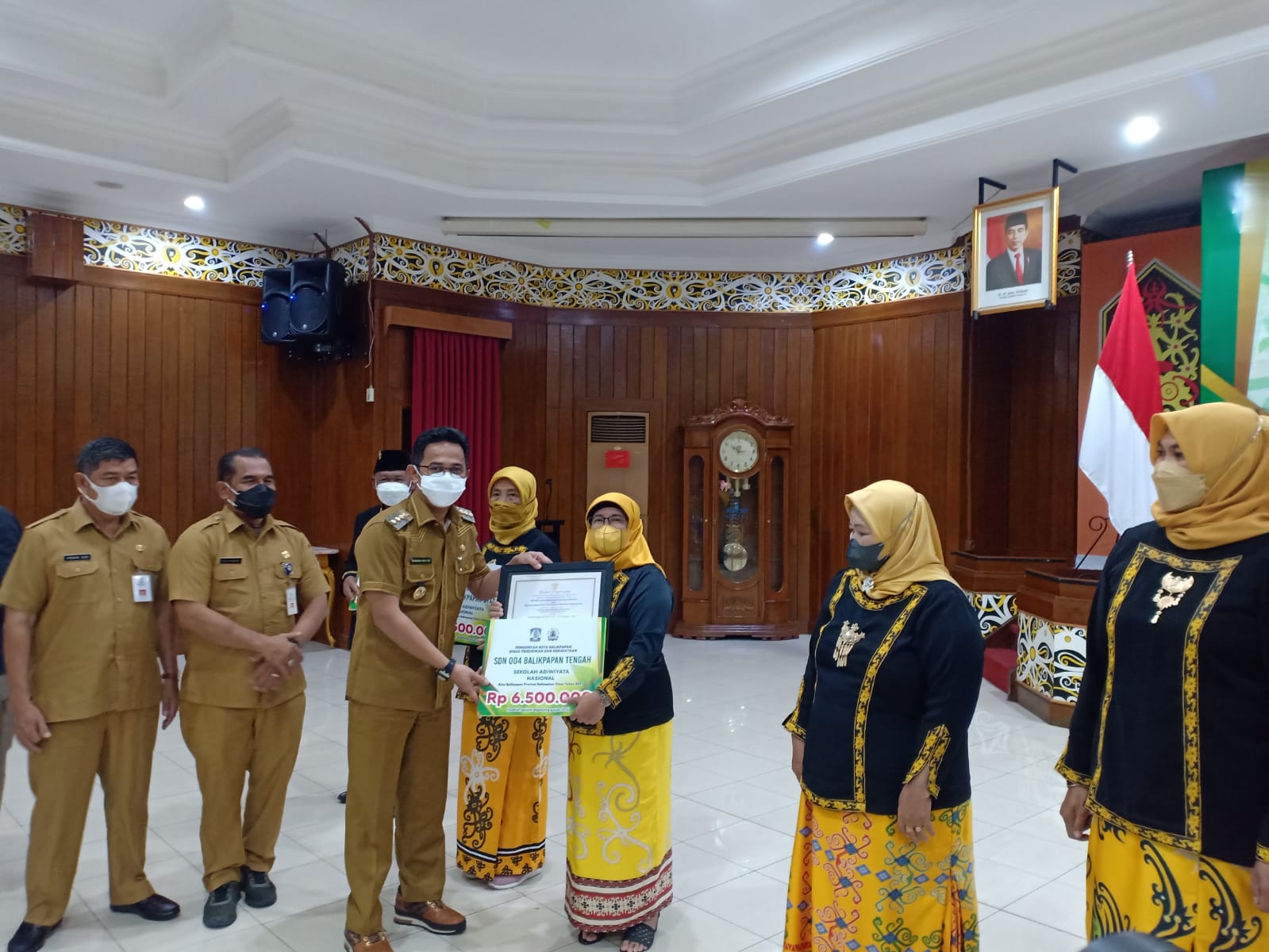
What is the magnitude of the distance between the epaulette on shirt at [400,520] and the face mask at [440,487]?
0.08 metres

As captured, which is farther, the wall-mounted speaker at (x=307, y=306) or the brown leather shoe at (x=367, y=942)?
the wall-mounted speaker at (x=307, y=306)

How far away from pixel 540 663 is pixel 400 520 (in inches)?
22.4

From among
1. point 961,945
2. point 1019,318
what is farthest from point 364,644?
point 1019,318

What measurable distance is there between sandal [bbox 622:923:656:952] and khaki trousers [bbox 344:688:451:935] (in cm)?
66

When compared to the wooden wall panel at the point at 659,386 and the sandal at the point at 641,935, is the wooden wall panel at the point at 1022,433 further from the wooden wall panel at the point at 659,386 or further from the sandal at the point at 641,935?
the sandal at the point at 641,935

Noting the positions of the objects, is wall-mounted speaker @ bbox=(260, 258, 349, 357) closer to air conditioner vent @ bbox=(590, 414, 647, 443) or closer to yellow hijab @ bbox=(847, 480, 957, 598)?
air conditioner vent @ bbox=(590, 414, 647, 443)

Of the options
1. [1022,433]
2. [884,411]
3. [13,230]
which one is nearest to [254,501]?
[13,230]

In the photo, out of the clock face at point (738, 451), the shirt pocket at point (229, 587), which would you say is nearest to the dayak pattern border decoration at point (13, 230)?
the shirt pocket at point (229, 587)

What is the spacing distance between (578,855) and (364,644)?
0.89 meters

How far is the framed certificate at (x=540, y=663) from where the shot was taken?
2.49 metres

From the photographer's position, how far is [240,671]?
9.23 ft

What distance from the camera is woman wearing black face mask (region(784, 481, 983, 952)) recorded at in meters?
1.95

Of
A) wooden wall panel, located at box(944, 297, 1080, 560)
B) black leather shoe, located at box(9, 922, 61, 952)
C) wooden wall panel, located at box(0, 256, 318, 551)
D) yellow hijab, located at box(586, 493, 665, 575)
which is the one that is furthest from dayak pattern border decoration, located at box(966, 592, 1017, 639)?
black leather shoe, located at box(9, 922, 61, 952)

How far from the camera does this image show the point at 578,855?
2.69 m
